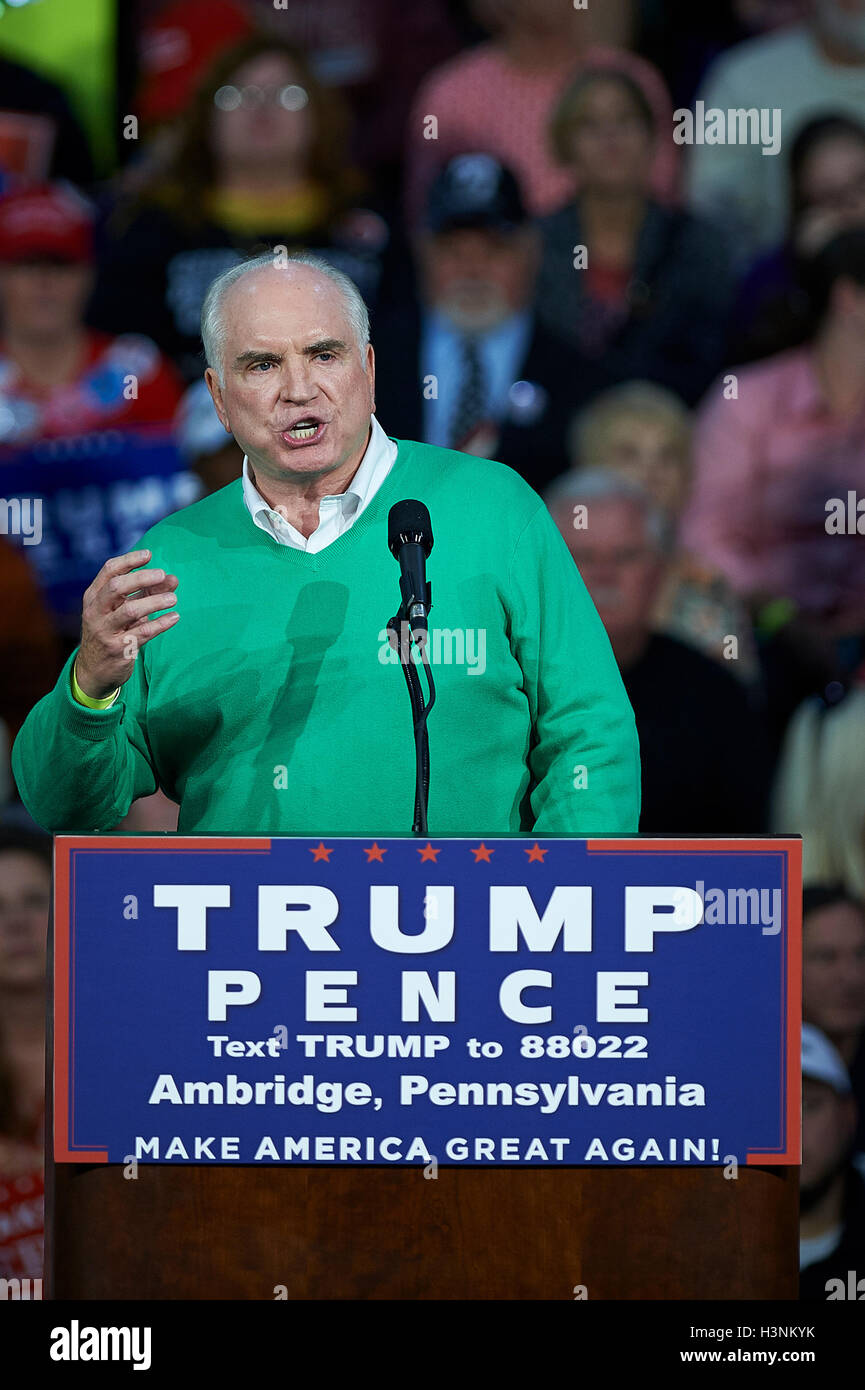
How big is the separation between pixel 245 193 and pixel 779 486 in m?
1.27

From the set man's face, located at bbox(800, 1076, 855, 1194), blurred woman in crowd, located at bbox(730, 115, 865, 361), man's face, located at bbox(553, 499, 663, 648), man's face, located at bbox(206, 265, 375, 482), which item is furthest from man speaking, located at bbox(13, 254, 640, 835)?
man's face, located at bbox(800, 1076, 855, 1194)

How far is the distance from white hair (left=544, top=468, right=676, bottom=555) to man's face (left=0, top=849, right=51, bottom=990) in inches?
52.8

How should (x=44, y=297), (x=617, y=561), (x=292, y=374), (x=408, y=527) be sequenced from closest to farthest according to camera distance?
1. (x=408, y=527)
2. (x=292, y=374)
3. (x=617, y=561)
4. (x=44, y=297)

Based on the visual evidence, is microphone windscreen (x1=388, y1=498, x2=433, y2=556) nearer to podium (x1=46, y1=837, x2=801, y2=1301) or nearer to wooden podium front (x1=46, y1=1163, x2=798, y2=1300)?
podium (x1=46, y1=837, x2=801, y2=1301)

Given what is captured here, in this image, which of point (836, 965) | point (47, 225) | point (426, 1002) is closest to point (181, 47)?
point (47, 225)

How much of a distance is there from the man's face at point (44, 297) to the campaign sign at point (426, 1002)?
1.71 m

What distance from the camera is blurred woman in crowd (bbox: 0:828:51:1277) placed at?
3.53 meters

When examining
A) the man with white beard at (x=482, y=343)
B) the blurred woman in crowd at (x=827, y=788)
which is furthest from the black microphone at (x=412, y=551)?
the blurred woman in crowd at (x=827, y=788)

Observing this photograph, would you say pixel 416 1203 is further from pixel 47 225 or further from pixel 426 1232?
pixel 47 225

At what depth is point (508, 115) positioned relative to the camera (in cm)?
351

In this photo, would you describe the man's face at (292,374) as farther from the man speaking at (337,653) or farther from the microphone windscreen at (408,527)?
the microphone windscreen at (408,527)
